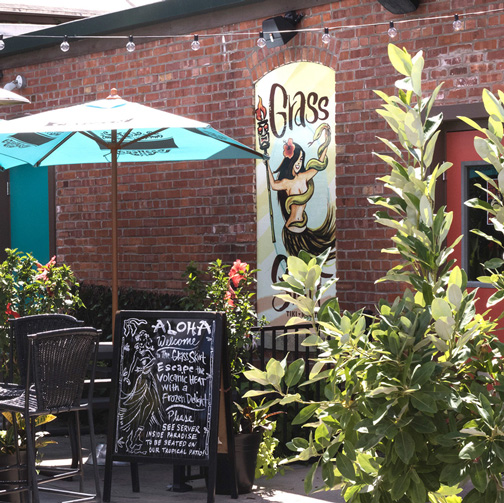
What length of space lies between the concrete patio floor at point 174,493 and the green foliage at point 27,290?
1103 mm

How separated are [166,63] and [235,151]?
238 cm

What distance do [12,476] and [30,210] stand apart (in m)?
6.08

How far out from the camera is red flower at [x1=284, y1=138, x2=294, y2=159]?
7930 mm

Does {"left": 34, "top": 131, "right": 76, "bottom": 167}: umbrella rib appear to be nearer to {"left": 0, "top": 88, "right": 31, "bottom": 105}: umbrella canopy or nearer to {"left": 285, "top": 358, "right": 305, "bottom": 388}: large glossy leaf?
{"left": 0, "top": 88, "right": 31, "bottom": 105}: umbrella canopy

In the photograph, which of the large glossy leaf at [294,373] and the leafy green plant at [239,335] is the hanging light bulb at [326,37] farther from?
the large glossy leaf at [294,373]

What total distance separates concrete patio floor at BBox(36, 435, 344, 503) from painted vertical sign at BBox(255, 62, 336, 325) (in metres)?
2.11

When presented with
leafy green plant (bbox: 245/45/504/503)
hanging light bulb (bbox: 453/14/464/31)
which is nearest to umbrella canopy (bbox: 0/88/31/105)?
hanging light bulb (bbox: 453/14/464/31)

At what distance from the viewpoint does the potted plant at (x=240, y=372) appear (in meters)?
5.57

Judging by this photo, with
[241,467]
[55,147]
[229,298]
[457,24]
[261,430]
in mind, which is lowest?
[241,467]

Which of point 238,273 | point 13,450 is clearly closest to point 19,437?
point 13,450

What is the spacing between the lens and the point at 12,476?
5.22 m

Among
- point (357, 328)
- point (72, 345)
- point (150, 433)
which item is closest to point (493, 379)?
point (357, 328)

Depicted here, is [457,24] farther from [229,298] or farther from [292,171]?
[229,298]

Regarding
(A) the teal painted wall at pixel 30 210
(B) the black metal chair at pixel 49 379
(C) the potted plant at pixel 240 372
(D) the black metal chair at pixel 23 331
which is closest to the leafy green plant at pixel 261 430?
(C) the potted plant at pixel 240 372
